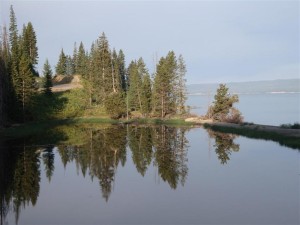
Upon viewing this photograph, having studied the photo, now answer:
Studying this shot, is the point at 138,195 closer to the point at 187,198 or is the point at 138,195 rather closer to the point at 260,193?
the point at 187,198

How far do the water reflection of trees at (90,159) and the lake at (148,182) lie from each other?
83 millimetres

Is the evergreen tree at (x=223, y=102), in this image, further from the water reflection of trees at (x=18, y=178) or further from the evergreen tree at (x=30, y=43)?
the evergreen tree at (x=30, y=43)

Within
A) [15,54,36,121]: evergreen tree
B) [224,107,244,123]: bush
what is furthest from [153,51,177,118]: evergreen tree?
[15,54,36,121]: evergreen tree

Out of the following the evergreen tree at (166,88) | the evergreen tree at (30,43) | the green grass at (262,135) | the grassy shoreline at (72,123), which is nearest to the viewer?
the green grass at (262,135)

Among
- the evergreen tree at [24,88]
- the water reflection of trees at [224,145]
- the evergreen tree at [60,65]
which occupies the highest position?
the evergreen tree at [60,65]

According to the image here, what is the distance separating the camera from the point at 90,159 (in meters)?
30.4

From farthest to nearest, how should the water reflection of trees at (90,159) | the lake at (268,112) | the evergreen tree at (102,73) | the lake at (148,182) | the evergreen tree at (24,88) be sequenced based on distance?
the evergreen tree at (102,73) → the lake at (268,112) → the evergreen tree at (24,88) → the water reflection of trees at (90,159) → the lake at (148,182)

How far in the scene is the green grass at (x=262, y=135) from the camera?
37.3m

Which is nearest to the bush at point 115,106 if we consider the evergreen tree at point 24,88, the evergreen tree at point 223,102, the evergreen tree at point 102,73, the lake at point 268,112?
the evergreen tree at point 102,73

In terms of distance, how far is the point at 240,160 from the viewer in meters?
30.9

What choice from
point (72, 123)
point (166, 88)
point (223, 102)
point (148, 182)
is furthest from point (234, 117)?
point (148, 182)

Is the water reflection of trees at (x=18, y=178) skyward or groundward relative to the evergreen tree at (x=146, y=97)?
groundward

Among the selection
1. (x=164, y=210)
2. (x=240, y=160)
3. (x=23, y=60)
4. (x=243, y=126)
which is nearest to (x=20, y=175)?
(x=164, y=210)

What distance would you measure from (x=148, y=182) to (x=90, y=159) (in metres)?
8.93
